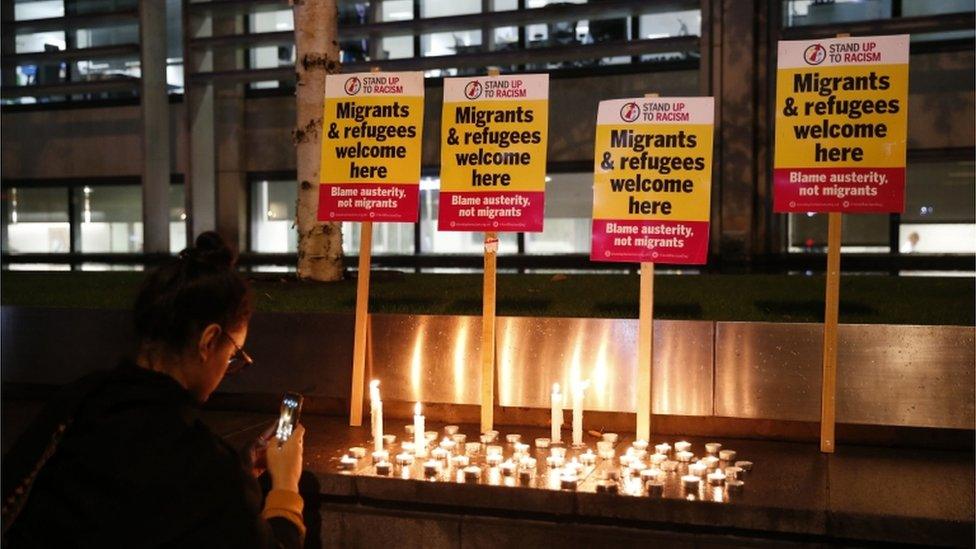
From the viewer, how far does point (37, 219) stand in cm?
2683

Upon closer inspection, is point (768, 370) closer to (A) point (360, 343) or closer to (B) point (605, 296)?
(A) point (360, 343)

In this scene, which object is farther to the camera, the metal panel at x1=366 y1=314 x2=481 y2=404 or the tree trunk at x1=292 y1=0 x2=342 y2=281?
the tree trunk at x1=292 y1=0 x2=342 y2=281

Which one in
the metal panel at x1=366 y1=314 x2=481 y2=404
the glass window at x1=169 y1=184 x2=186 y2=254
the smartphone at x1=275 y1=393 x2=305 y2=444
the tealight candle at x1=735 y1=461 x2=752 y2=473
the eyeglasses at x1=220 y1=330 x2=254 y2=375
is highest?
the glass window at x1=169 y1=184 x2=186 y2=254

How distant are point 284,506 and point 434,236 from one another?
21140 mm

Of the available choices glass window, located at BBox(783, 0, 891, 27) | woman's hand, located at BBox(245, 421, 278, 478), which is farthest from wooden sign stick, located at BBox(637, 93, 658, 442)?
glass window, located at BBox(783, 0, 891, 27)

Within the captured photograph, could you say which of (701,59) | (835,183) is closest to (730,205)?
(701,59)

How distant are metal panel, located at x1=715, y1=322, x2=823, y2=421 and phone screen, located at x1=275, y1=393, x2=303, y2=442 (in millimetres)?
4268

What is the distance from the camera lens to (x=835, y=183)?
6469 millimetres

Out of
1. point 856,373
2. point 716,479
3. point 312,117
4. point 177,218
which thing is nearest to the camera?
point 716,479

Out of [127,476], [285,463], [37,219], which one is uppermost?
[37,219]

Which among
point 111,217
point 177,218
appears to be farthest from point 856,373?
point 111,217

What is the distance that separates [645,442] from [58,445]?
190 inches

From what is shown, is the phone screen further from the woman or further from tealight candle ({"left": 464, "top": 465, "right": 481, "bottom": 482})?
tealight candle ({"left": 464, "top": 465, "right": 481, "bottom": 482})

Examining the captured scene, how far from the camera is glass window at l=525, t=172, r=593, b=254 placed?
72.9ft
